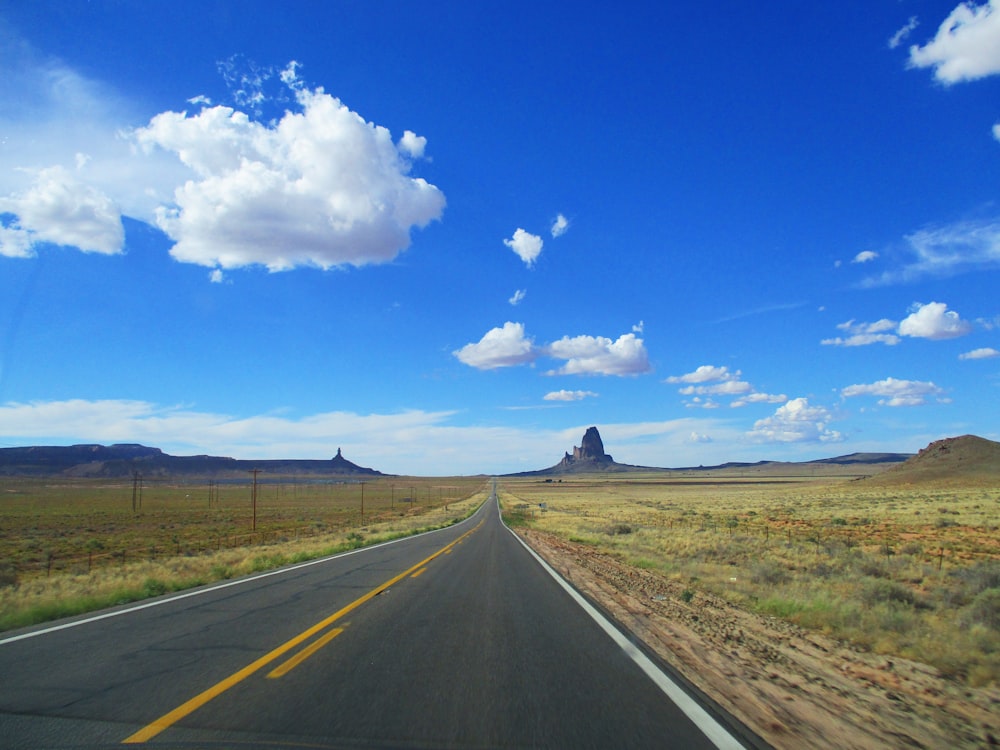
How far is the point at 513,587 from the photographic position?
43.4 ft

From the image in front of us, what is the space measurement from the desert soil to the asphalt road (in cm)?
56

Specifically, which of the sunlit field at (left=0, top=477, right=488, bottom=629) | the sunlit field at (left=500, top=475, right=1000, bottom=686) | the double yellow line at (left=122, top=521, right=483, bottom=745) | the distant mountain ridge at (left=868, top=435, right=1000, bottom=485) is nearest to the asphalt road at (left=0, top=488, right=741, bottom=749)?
the double yellow line at (left=122, top=521, right=483, bottom=745)

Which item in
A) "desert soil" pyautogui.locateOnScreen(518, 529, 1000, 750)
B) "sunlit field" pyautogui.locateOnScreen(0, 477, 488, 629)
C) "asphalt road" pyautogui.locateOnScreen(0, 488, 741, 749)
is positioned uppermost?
"asphalt road" pyautogui.locateOnScreen(0, 488, 741, 749)

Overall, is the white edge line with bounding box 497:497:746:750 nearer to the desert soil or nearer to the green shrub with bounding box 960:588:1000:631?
the desert soil

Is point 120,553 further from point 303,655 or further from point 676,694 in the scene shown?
point 676,694

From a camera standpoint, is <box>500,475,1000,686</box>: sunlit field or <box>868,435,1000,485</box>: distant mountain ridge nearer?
<box>500,475,1000,686</box>: sunlit field

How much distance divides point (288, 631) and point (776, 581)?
1180 cm

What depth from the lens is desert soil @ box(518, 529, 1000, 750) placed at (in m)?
5.02

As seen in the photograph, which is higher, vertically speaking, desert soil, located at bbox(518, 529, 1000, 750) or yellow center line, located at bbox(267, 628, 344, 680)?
yellow center line, located at bbox(267, 628, 344, 680)

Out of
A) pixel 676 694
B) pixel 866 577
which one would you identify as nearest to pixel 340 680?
pixel 676 694

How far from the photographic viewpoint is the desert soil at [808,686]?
16.5 ft

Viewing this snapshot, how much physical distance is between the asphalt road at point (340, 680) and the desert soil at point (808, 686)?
1.85 ft

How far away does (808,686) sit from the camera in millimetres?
6266

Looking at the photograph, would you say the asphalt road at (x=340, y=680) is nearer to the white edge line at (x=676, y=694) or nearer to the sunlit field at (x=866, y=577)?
the white edge line at (x=676, y=694)
